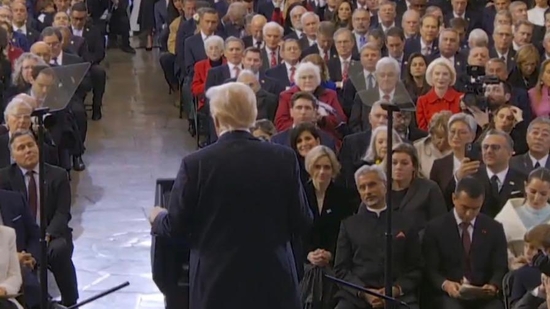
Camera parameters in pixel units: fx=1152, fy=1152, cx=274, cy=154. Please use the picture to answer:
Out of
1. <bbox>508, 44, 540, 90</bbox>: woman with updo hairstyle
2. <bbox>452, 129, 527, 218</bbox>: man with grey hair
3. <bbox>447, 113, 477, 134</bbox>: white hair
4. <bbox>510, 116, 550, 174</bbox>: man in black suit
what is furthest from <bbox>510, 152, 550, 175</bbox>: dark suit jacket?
Answer: <bbox>508, 44, 540, 90</bbox>: woman with updo hairstyle

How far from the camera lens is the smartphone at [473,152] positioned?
21.4 ft

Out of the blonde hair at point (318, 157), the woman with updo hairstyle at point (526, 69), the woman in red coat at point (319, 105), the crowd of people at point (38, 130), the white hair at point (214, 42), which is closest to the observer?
the crowd of people at point (38, 130)

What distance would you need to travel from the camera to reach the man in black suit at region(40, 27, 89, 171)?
8905 millimetres

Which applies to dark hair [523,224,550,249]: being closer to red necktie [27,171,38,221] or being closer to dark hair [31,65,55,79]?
red necktie [27,171,38,221]

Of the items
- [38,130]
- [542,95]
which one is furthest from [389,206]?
[542,95]

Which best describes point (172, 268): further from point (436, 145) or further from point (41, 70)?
point (41, 70)

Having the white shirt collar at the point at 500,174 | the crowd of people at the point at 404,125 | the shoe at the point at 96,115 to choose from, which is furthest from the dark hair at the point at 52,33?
the white shirt collar at the point at 500,174

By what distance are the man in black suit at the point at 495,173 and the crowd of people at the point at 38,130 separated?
2.11 m

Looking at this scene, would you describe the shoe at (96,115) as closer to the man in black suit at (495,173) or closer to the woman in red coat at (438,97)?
the woman in red coat at (438,97)

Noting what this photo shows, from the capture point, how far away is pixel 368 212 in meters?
5.52

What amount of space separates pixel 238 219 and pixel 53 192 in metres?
2.41

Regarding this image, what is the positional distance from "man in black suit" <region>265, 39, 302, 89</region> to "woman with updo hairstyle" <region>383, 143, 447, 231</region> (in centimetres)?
288

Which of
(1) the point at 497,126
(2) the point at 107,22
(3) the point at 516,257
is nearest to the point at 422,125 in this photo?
(1) the point at 497,126

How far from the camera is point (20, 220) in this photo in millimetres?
5668
